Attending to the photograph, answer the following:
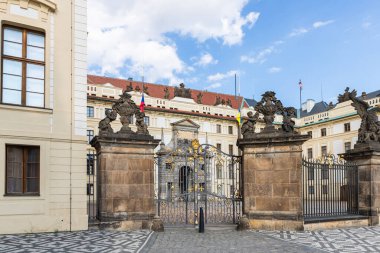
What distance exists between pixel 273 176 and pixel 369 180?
4.28m

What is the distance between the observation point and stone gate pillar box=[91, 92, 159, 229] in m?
13.5

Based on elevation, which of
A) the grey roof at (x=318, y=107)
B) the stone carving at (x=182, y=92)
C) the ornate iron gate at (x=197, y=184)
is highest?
the stone carving at (x=182, y=92)

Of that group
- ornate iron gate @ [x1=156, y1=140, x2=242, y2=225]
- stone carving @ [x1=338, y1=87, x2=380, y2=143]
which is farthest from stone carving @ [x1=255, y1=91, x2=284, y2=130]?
stone carving @ [x1=338, y1=87, x2=380, y2=143]

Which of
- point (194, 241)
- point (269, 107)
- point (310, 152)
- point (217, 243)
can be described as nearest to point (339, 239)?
point (217, 243)

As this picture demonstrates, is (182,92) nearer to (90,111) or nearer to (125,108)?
(90,111)

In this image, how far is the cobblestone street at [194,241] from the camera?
33.0 feet

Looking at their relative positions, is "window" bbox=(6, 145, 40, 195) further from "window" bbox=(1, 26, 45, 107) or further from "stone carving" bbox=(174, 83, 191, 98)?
"stone carving" bbox=(174, 83, 191, 98)

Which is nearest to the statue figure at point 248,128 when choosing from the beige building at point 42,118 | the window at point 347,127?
the beige building at point 42,118

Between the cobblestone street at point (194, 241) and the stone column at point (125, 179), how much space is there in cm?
77

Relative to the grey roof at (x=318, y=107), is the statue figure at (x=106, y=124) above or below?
below

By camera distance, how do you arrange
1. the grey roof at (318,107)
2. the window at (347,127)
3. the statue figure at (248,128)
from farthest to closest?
the grey roof at (318,107)
the window at (347,127)
the statue figure at (248,128)

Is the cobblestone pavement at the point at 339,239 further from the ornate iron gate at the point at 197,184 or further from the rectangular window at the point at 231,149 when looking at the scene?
the rectangular window at the point at 231,149

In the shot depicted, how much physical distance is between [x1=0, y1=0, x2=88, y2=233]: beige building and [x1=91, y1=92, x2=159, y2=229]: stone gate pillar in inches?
33.0

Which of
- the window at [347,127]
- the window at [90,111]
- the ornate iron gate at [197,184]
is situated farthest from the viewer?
the window at [347,127]
